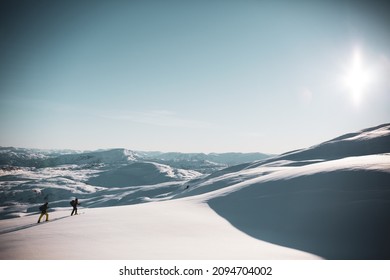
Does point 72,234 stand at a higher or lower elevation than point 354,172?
lower

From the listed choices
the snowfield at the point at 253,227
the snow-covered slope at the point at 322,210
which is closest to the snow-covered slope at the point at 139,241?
the snowfield at the point at 253,227

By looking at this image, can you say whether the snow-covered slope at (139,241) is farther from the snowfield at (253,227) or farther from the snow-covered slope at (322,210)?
the snow-covered slope at (322,210)

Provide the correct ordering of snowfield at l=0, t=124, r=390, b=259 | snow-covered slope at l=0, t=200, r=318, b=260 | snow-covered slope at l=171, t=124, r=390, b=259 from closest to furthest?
snow-covered slope at l=0, t=200, r=318, b=260
snowfield at l=0, t=124, r=390, b=259
snow-covered slope at l=171, t=124, r=390, b=259

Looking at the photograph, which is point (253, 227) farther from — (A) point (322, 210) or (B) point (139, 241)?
(B) point (139, 241)

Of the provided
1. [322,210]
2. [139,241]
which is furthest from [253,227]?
[139,241]

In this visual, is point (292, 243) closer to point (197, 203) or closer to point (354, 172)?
point (354, 172)

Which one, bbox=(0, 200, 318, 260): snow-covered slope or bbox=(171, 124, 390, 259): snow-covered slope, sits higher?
bbox=(171, 124, 390, 259): snow-covered slope

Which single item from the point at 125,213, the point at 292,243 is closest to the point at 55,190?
the point at 125,213

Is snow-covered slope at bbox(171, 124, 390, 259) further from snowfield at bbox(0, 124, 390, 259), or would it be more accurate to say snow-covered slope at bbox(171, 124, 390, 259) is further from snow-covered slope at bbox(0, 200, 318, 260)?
snow-covered slope at bbox(0, 200, 318, 260)

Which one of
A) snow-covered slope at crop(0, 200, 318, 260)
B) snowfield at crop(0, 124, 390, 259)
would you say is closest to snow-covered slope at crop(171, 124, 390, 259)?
snowfield at crop(0, 124, 390, 259)

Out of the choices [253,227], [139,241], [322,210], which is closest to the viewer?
[139,241]

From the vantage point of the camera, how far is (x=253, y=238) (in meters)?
11.3
